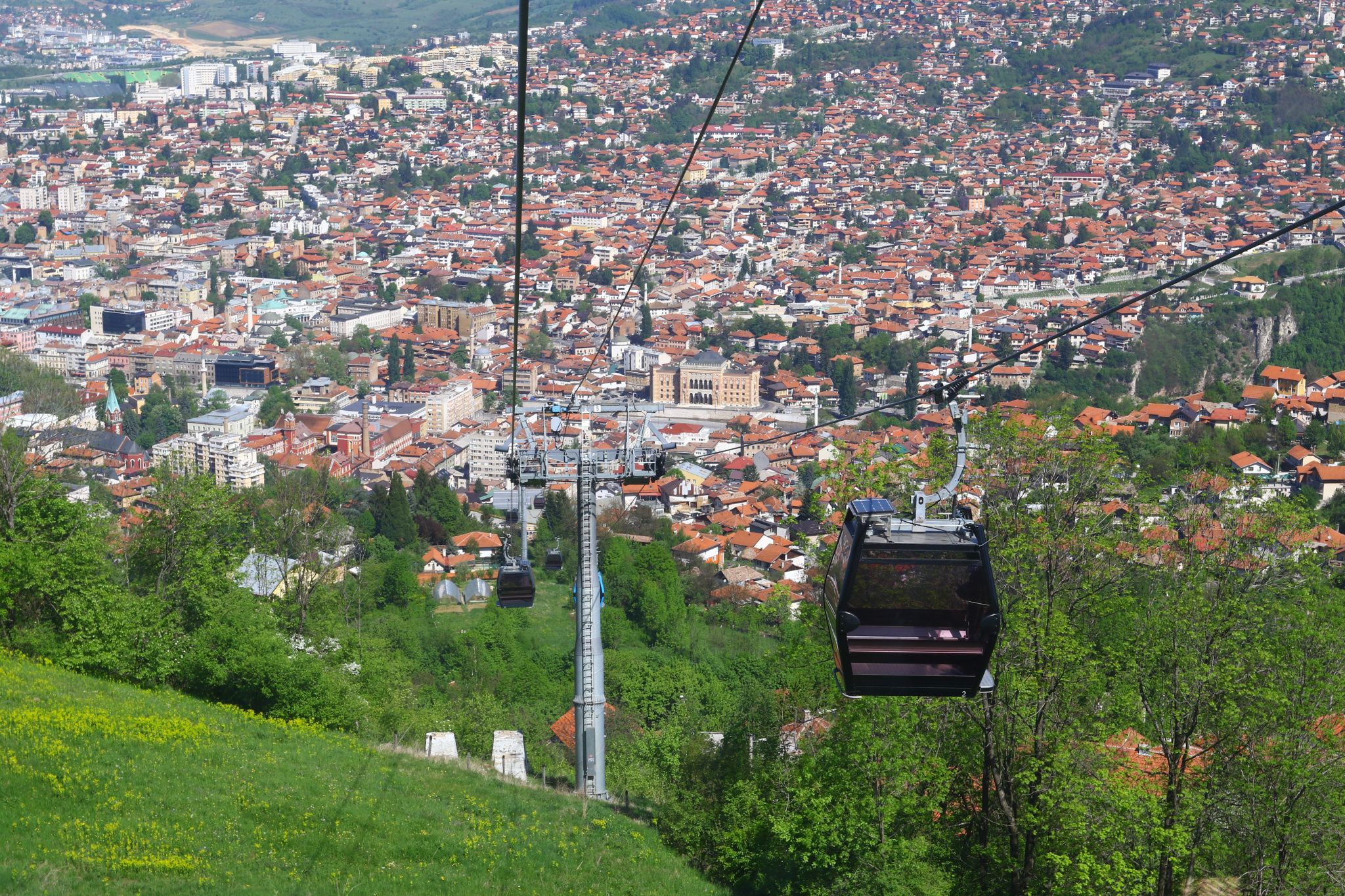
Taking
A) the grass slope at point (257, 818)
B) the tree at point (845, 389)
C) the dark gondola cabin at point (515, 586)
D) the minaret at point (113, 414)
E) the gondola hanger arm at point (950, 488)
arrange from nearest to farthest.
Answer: the gondola hanger arm at point (950, 488) → the grass slope at point (257, 818) → the dark gondola cabin at point (515, 586) → the minaret at point (113, 414) → the tree at point (845, 389)

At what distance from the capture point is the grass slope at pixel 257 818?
6836 millimetres

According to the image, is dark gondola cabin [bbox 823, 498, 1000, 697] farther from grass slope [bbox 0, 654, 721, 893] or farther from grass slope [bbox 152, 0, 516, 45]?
grass slope [bbox 152, 0, 516, 45]

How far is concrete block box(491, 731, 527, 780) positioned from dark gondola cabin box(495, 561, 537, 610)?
5.06 feet

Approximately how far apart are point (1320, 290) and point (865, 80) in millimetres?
57718

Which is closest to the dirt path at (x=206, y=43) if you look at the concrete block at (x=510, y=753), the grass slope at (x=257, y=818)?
the concrete block at (x=510, y=753)

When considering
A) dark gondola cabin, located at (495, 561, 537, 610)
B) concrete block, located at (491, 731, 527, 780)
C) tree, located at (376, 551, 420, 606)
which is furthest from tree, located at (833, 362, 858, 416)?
dark gondola cabin, located at (495, 561, 537, 610)

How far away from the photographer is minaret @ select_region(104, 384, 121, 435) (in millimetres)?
49281

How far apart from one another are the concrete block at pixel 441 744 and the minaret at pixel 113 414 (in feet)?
130

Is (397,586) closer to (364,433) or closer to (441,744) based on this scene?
(441,744)

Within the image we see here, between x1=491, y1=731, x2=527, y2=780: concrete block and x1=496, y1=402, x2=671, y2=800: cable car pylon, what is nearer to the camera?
x1=496, y1=402, x2=671, y2=800: cable car pylon

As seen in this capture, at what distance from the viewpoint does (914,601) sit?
502 centimetres

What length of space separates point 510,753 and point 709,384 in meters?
42.9

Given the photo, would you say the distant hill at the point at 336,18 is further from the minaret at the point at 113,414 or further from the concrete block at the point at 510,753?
the concrete block at the point at 510,753

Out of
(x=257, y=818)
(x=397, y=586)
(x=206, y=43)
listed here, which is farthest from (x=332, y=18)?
(x=257, y=818)
